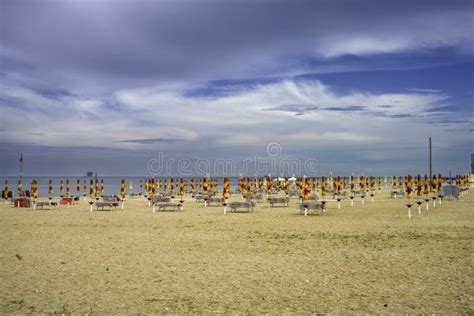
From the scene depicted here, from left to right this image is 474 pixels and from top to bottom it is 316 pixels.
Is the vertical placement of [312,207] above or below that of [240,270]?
above

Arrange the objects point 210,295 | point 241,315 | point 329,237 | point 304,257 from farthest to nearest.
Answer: point 329,237 < point 304,257 < point 210,295 < point 241,315

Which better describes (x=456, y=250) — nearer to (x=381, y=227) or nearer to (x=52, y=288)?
(x=381, y=227)

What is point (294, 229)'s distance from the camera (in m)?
15.1

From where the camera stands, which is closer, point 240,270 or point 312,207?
point 240,270

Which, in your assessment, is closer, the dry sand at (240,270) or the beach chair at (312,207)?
the dry sand at (240,270)

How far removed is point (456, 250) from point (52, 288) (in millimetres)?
9037

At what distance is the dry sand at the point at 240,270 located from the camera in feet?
20.5

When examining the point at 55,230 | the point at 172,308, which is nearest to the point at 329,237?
the point at 172,308

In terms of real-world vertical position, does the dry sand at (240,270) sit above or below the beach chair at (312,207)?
below

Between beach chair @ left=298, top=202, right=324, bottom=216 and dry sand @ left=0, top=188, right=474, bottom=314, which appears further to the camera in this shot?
beach chair @ left=298, top=202, right=324, bottom=216

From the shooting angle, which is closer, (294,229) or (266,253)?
(266,253)

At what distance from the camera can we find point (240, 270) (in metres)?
8.52

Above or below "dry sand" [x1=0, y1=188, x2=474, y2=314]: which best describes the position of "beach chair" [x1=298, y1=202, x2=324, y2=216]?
above

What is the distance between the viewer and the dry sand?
6254 mm
